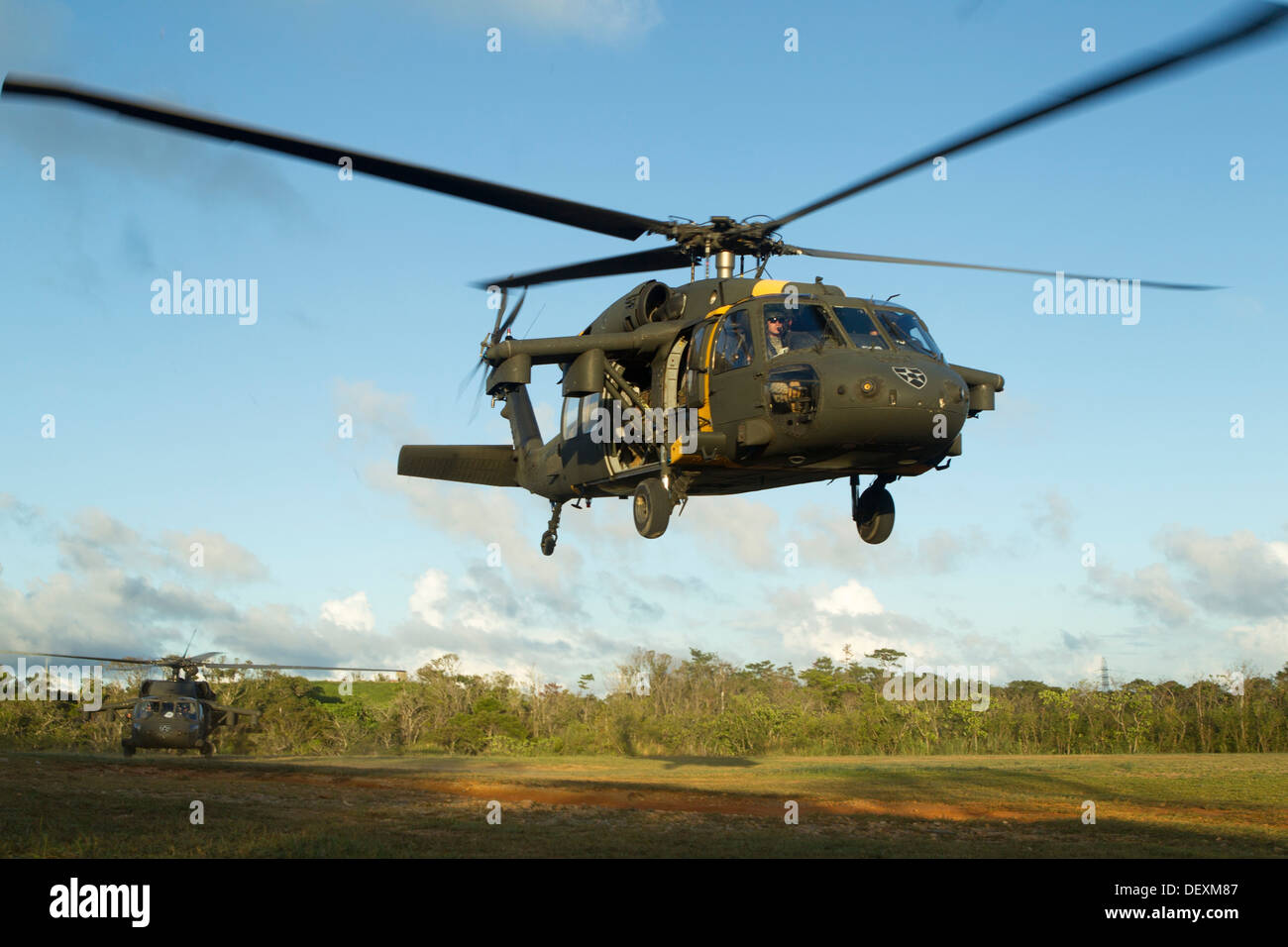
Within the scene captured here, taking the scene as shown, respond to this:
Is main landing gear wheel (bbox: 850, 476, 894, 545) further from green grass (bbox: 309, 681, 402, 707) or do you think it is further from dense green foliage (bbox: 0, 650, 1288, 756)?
green grass (bbox: 309, 681, 402, 707)

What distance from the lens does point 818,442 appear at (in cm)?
1318

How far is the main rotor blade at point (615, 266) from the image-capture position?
15875 mm

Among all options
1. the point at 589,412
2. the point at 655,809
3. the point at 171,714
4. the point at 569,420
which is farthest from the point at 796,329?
the point at 171,714

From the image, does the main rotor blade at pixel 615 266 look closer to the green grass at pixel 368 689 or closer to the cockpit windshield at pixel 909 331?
the cockpit windshield at pixel 909 331

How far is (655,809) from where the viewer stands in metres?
17.5

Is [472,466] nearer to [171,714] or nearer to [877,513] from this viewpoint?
[877,513]

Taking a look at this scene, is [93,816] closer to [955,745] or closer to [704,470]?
[704,470]

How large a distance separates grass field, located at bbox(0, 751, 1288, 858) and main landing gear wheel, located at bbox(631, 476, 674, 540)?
368cm

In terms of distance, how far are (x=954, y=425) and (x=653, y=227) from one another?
4.48 m

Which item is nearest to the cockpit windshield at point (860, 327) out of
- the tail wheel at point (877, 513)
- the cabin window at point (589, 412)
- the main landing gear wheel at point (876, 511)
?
the main landing gear wheel at point (876, 511)

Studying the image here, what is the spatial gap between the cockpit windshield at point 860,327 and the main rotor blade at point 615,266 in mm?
2757

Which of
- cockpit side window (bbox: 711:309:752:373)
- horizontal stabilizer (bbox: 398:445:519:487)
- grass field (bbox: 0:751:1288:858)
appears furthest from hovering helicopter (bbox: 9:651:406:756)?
cockpit side window (bbox: 711:309:752:373)

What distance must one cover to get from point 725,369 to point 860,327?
5.32 ft
